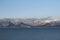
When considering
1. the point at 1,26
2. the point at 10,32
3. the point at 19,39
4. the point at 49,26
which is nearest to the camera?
the point at 1,26

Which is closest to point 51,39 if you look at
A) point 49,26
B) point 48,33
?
point 49,26

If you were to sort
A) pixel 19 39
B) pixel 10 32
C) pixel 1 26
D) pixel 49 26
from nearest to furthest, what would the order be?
pixel 1 26 → pixel 49 26 → pixel 19 39 → pixel 10 32

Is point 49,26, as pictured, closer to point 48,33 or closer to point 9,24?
point 9,24

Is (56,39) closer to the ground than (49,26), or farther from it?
closer to the ground

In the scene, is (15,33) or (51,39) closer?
(51,39)

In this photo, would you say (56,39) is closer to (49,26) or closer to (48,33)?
(49,26)

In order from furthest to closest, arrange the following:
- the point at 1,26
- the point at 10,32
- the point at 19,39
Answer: the point at 10,32
the point at 19,39
the point at 1,26

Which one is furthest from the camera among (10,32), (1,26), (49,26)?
(10,32)

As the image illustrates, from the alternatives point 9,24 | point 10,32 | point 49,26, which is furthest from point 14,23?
point 10,32

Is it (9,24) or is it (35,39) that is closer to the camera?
(9,24)
